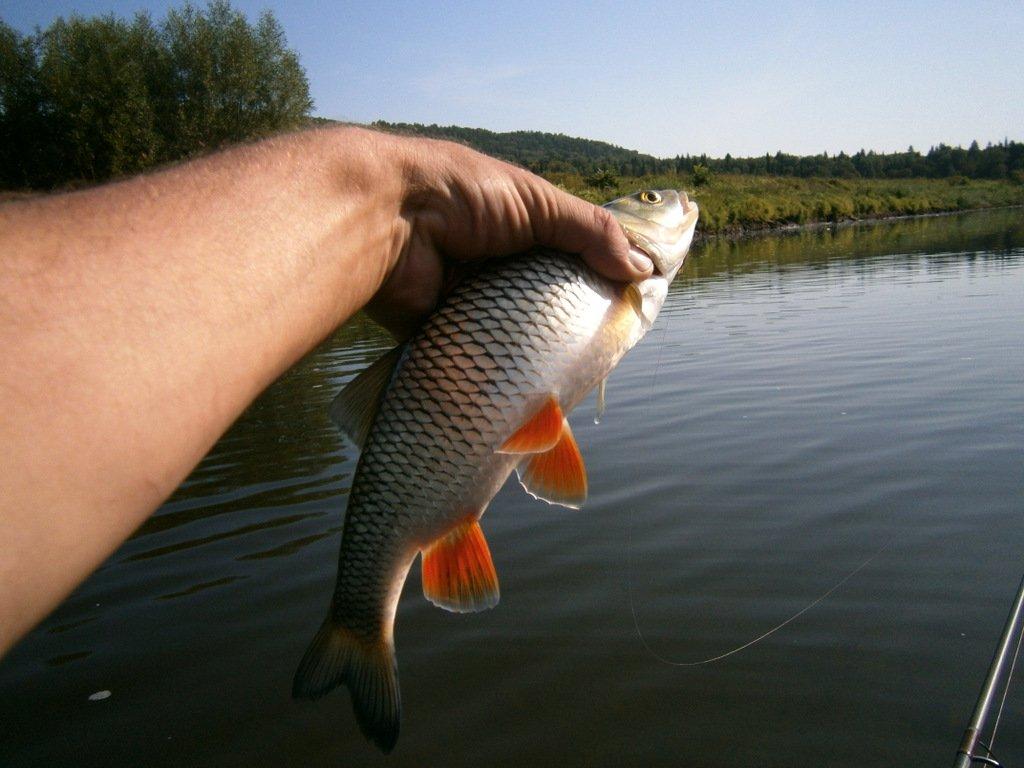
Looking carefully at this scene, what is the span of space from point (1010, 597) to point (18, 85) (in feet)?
126

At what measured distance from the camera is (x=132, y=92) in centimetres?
3062

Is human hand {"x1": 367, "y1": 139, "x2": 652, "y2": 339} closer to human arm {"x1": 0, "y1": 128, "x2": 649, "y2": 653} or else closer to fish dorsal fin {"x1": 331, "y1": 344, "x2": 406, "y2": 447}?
human arm {"x1": 0, "y1": 128, "x2": 649, "y2": 653}

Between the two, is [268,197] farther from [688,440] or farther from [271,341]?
[688,440]

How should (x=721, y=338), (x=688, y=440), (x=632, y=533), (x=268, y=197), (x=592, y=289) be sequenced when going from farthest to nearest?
(x=721, y=338), (x=688, y=440), (x=632, y=533), (x=592, y=289), (x=268, y=197)

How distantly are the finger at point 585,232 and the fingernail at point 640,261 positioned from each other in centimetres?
2

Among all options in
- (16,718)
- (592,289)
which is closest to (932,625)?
(592,289)

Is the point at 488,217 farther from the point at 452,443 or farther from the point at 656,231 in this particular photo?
the point at 452,443

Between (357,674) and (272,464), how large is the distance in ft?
19.9

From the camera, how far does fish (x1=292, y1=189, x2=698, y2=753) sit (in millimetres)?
2125

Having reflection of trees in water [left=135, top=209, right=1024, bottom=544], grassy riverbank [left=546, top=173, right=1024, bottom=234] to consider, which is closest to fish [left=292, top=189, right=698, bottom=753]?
reflection of trees in water [left=135, top=209, right=1024, bottom=544]

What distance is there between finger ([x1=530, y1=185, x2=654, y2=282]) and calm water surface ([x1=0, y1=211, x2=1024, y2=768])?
83.2 inches

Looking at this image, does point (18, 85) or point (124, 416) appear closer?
point (124, 416)

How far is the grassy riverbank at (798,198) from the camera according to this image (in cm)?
5966

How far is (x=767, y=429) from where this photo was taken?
7.49 meters
